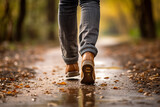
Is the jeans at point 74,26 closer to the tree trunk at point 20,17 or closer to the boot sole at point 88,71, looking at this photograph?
the boot sole at point 88,71

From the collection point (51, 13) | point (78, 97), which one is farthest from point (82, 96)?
point (51, 13)

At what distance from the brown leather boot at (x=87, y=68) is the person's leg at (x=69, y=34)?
1.42ft

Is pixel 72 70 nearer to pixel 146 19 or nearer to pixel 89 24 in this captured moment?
pixel 89 24

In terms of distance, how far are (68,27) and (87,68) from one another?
0.68 metres

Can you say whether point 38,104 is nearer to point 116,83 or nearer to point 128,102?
point 128,102

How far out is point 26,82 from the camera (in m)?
3.08

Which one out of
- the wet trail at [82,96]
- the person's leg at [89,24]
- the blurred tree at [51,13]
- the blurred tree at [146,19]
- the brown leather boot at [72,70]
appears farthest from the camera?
the blurred tree at [51,13]

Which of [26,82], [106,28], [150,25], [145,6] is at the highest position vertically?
[106,28]

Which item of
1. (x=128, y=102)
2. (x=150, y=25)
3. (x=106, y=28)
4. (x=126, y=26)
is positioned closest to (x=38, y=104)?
(x=128, y=102)

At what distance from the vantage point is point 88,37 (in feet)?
9.11

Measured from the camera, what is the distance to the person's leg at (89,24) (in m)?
2.77

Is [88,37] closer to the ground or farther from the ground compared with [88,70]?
farther from the ground

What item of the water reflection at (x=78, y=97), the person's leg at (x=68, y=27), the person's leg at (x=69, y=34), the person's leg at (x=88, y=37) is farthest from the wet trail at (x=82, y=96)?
the person's leg at (x=68, y=27)

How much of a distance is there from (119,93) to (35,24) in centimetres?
1431
